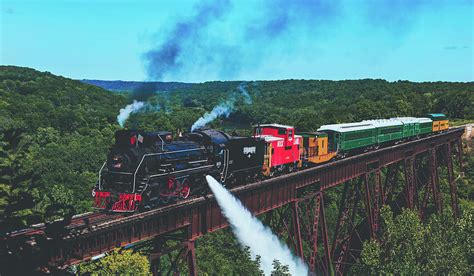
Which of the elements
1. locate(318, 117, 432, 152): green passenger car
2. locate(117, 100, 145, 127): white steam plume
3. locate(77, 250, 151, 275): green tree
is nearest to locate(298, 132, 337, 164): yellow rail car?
locate(318, 117, 432, 152): green passenger car

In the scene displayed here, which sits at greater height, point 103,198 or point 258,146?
point 258,146

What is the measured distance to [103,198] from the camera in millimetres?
19359

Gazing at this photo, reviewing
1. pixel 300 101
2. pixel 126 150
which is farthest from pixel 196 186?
pixel 300 101

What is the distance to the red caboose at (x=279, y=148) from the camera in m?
27.5

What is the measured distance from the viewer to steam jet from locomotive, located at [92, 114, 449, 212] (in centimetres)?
1900

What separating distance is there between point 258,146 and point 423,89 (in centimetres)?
14840

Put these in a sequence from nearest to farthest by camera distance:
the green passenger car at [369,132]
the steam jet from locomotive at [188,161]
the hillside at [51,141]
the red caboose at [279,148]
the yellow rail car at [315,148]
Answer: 1. the hillside at [51,141]
2. the steam jet from locomotive at [188,161]
3. the red caboose at [279,148]
4. the yellow rail car at [315,148]
5. the green passenger car at [369,132]

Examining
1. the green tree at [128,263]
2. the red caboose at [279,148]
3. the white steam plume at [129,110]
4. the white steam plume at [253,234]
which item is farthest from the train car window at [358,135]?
the green tree at [128,263]

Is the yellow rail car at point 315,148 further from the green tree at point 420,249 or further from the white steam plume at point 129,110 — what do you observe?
the white steam plume at point 129,110

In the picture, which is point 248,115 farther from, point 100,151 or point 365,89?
point 365,89

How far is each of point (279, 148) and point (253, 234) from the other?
18.4 feet

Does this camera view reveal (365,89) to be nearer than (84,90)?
No

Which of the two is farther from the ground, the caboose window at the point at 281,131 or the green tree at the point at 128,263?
the caboose window at the point at 281,131

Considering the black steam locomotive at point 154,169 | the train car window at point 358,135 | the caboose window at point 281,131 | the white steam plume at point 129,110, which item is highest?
the white steam plume at point 129,110
